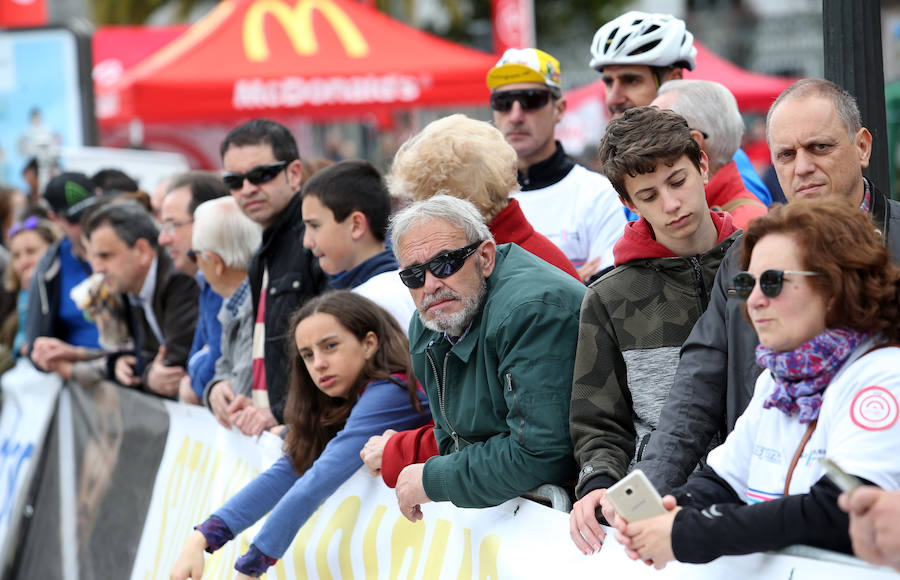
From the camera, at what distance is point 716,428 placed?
3113mm

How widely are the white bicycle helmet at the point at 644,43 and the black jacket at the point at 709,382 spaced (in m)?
1.90

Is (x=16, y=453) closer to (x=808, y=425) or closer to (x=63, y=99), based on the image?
(x=63, y=99)

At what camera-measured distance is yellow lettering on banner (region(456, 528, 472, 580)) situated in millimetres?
3537

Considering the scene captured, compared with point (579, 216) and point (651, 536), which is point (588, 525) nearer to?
point (651, 536)

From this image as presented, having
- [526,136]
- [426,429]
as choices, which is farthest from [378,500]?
[526,136]

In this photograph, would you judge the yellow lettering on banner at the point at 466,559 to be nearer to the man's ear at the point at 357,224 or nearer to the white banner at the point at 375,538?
the white banner at the point at 375,538

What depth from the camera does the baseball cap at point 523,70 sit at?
5371 millimetres

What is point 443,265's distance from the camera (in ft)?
11.6

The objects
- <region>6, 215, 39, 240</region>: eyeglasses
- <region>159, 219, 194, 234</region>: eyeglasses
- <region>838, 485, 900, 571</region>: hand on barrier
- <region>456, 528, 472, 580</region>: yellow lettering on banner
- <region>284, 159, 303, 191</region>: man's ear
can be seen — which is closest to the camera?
<region>838, 485, 900, 571</region>: hand on barrier

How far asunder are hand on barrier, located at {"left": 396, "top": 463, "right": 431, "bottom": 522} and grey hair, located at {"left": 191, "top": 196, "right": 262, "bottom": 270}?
7.75ft

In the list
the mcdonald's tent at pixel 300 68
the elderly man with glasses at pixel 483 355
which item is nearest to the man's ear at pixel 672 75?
the elderly man with glasses at pixel 483 355

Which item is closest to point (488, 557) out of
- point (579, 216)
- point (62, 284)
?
point (579, 216)

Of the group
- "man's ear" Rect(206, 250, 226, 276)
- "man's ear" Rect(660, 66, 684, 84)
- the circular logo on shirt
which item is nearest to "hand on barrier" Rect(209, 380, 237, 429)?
"man's ear" Rect(206, 250, 226, 276)

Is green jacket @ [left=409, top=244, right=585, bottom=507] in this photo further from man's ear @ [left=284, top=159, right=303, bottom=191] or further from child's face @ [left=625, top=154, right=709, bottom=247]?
man's ear @ [left=284, top=159, right=303, bottom=191]
